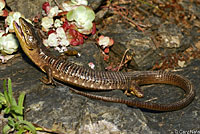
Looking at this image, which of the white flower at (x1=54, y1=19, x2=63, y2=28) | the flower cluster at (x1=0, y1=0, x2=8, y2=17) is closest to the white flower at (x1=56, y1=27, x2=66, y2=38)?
the white flower at (x1=54, y1=19, x2=63, y2=28)

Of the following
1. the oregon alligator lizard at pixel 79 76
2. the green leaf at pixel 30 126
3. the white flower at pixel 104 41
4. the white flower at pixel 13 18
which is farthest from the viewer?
the white flower at pixel 104 41

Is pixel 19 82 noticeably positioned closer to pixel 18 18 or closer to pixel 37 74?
pixel 37 74

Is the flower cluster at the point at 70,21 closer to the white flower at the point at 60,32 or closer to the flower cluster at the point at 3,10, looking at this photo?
the white flower at the point at 60,32

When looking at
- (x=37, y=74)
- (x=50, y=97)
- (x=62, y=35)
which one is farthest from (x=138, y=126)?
(x=62, y=35)

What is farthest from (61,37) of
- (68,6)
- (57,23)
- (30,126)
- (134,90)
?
(30,126)

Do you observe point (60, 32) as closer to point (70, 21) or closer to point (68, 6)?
point (70, 21)

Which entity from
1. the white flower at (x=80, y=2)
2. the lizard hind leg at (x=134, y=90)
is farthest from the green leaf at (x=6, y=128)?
the white flower at (x=80, y=2)

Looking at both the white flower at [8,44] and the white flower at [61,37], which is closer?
the white flower at [8,44]
